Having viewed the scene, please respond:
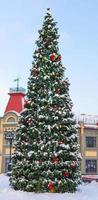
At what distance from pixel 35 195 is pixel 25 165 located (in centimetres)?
205

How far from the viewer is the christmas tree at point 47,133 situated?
18.2 m

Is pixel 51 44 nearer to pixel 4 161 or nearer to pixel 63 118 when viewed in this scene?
pixel 63 118

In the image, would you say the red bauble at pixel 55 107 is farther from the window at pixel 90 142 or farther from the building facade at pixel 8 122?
the window at pixel 90 142

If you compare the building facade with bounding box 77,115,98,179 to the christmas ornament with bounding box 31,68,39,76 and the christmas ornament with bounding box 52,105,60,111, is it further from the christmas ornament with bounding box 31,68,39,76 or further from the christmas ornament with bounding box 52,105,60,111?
the christmas ornament with bounding box 52,105,60,111

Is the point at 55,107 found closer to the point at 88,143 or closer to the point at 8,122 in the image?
the point at 8,122

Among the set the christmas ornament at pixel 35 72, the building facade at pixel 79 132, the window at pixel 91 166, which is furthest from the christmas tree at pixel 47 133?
the window at pixel 91 166

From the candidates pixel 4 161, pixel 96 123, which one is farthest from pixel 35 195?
pixel 96 123

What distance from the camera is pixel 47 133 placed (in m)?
18.7

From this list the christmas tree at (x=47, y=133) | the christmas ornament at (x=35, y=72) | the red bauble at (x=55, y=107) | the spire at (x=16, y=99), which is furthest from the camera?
the spire at (x=16, y=99)

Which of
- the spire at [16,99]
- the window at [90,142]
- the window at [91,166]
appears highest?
the spire at [16,99]

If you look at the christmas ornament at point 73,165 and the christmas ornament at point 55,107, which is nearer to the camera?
the christmas ornament at point 73,165

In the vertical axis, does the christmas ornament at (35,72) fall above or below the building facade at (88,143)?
above

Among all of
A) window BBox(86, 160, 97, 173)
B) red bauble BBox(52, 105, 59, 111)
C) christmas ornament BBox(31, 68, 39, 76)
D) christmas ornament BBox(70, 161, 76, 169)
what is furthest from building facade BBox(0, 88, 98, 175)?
christmas ornament BBox(70, 161, 76, 169)

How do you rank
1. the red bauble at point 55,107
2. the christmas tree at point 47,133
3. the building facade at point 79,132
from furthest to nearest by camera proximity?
the building facade at point 79,132 → the red bauble at point 55,107 → the christmas tree at point 47,133
